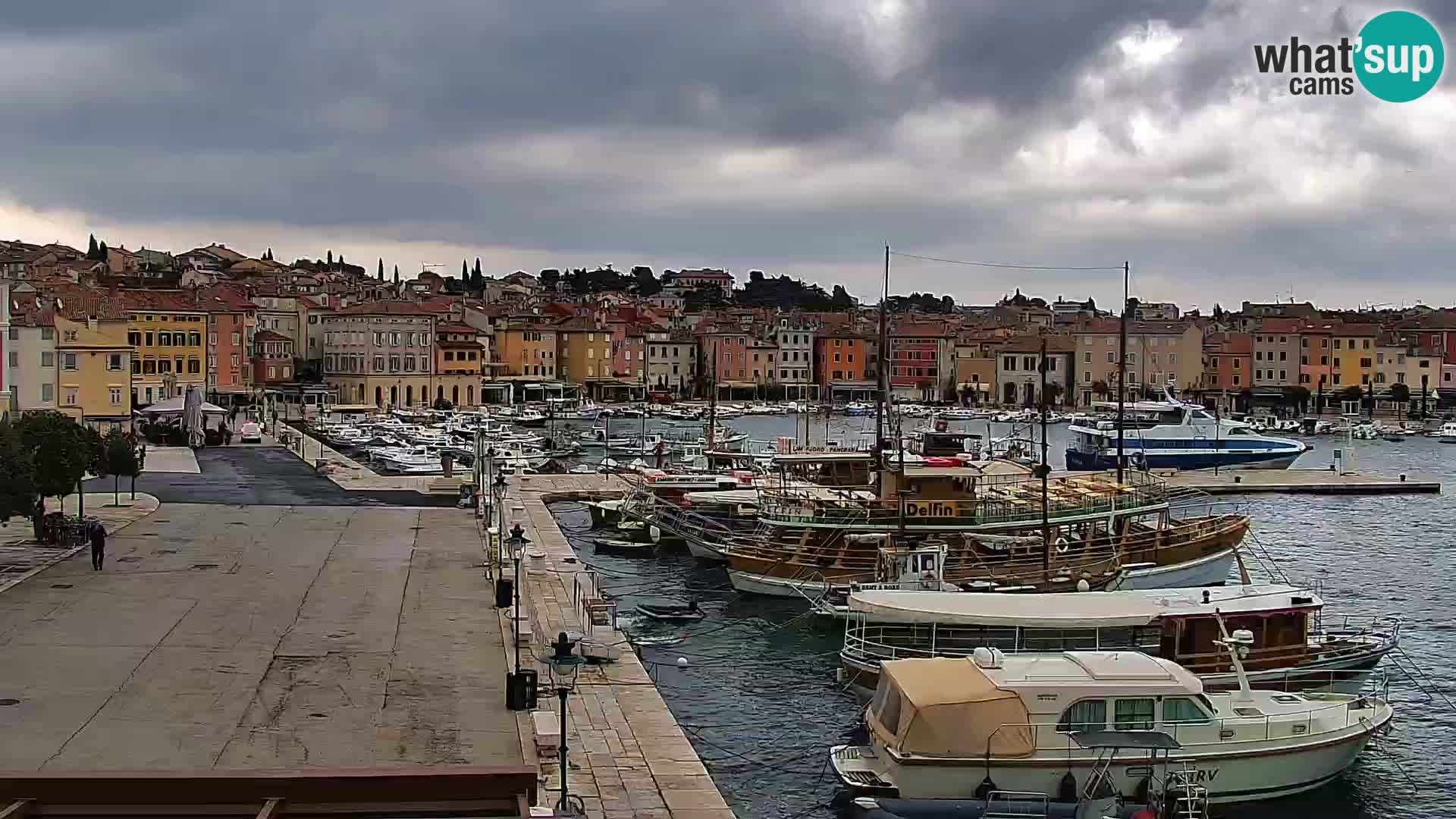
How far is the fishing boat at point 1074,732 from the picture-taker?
14203mm

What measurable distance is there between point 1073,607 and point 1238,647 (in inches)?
111

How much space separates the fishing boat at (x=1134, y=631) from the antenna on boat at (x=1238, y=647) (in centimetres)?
24

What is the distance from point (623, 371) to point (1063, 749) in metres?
101

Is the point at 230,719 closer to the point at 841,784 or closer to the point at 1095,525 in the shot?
the point at 841,784

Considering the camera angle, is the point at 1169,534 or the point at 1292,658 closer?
the point at 1292,658

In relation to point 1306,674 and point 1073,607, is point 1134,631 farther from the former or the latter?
point 1306,674

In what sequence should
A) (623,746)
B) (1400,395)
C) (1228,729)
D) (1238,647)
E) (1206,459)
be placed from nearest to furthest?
(623,746) → (1228,729) → (1238,647) → (1206,459) → (1400,395)

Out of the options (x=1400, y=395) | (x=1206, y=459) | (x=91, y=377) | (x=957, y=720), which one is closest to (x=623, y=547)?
(x=957, y=720)

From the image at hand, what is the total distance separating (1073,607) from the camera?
768 inches

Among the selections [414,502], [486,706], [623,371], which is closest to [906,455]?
[414,502]

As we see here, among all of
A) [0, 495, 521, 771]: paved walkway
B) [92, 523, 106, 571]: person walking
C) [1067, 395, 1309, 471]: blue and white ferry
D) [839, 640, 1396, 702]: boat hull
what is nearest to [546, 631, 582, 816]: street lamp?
[0, 495, 521, 771]: paved walkway

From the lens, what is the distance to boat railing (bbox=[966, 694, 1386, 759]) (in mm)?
14398

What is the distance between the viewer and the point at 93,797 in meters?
8.21

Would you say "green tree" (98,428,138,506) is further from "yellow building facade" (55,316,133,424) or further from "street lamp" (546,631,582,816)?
"yellow building facade" (55,316,133,424)
